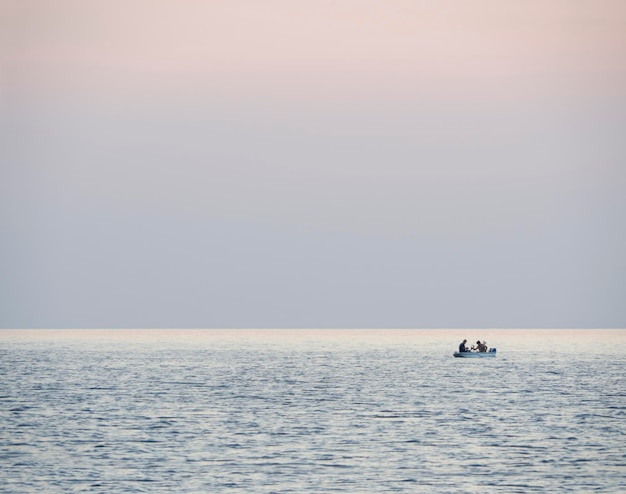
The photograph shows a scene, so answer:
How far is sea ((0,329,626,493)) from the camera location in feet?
166

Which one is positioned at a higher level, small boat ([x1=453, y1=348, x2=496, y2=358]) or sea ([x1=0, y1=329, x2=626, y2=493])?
small boat ([x1=453, y1=348, x2=496, y2=358])

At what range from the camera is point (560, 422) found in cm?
7525

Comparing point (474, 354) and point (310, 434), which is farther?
point (474, 354)

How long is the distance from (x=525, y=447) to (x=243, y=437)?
16.4m

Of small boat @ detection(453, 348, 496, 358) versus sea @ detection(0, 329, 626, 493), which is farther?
small boat @ detection(453, 348, 496, 358)

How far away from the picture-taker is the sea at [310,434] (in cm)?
5062

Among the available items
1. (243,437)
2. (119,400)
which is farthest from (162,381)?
(243,437)

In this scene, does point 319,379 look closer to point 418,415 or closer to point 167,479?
point 418,415

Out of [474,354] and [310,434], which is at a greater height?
[474,354]

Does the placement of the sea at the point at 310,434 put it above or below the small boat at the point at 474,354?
below

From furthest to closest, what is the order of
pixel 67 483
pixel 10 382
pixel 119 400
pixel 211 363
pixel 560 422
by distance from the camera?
pixel 211 363
pixel 10 382
pixel 119 400
pixel 560 422
pixel 67 483

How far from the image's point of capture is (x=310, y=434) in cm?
6631

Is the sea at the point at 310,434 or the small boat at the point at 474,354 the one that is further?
the small boat at the point at 474,354

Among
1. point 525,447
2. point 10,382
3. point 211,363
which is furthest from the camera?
point 211,363
